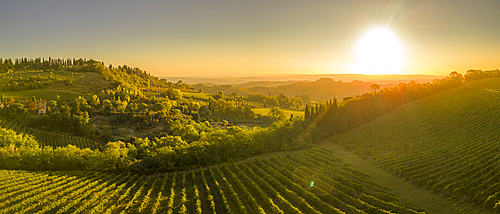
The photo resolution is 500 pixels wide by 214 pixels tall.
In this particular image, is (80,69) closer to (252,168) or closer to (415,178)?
(252,168)

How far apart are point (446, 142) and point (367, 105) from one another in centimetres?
3673

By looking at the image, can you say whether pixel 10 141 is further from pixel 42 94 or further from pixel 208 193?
pixel 42 94

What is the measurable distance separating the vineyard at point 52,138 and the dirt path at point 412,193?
75652mm

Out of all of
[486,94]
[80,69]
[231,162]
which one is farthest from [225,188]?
[80,69]

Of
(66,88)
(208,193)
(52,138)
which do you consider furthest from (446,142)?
(66,88)

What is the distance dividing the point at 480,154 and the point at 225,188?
4152 centimetres

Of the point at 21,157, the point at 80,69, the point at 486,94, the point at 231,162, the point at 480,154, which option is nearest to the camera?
the point at 480,154

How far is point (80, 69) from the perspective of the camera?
17512 centimetres

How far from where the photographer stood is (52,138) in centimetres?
7850

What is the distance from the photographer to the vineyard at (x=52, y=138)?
73875mm

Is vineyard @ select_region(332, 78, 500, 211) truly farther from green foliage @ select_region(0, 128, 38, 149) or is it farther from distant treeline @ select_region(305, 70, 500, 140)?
green foliage @ select_region(0, 128, 38, 149)

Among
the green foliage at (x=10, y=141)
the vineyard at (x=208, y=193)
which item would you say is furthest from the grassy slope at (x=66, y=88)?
the vineyard at (x=208, y=193)

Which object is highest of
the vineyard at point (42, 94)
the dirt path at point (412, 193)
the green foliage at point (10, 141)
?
the vineyard at point (42, 94)

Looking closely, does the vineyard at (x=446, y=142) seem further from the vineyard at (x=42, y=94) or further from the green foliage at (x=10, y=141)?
the vineyard at (x=42, y=94)
